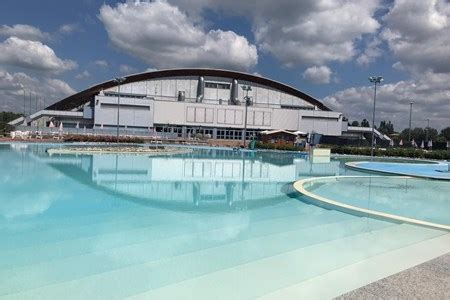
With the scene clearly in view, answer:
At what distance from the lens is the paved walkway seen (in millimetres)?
3602

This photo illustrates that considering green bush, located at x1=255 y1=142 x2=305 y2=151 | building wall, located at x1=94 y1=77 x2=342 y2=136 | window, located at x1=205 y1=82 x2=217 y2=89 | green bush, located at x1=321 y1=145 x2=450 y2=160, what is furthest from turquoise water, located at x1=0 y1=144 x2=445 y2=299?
window, located at x1=205 y1=82 x2=217 y2=89

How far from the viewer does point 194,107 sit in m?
59.0

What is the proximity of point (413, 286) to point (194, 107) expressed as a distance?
5608cm

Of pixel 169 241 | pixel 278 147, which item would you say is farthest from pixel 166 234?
pixel 278 147

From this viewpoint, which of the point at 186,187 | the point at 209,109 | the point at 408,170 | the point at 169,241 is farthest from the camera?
the point at 209,109

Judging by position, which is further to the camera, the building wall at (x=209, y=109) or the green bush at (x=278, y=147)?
the building wall at (x=209, y=109)

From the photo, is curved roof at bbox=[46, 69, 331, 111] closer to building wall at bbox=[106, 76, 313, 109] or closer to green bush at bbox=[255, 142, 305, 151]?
building wall at bbox=[106, 76, 313, 109]

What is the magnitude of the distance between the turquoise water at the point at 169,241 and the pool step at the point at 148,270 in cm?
1

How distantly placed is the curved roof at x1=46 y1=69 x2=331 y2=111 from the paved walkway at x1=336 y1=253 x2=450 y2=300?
60.8 m

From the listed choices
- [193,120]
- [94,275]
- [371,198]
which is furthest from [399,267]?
[193,120]

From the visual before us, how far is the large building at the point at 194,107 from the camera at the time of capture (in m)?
57.2

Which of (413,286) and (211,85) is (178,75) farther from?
(413,286)

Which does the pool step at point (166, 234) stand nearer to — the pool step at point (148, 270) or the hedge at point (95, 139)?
the pool step at point (148, 270)

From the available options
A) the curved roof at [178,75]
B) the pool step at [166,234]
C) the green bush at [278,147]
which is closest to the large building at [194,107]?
the curved roof at [178,75]
